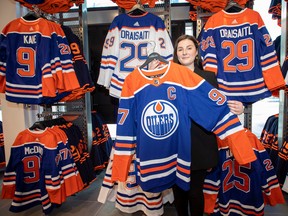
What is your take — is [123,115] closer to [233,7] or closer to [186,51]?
[186,51]

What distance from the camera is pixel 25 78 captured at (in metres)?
1.97

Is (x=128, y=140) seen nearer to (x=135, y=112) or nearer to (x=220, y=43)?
(x=135, y=112)

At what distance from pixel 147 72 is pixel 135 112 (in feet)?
0.89

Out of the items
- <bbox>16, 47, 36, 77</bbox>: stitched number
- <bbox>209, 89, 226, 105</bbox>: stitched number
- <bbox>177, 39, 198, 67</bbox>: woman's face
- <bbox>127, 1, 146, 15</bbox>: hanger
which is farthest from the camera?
<bbox>127, 1, 146, 15</bbox>: hanger

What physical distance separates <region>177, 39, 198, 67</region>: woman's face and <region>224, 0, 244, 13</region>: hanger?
679 millimetres

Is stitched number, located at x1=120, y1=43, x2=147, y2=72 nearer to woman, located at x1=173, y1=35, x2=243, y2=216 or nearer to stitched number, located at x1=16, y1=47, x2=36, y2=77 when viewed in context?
woman, located at x1=173, y1=35, x2=243, y2=216

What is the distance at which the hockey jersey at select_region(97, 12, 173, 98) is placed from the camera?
205 centimetres

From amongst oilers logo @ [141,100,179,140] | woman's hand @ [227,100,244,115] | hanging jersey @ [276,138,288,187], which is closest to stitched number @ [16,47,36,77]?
oilers logo @ [141,100,179,140]

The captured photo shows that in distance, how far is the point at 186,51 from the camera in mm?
1492

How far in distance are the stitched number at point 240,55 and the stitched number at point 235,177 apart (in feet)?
2.70

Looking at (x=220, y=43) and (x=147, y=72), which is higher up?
(x=220, y=43)

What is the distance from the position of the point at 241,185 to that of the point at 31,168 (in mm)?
1959

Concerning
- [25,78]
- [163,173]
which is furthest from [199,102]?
[25,78]

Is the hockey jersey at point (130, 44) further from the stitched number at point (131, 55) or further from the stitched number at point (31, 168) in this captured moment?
the stitched number at point (31, 168)
